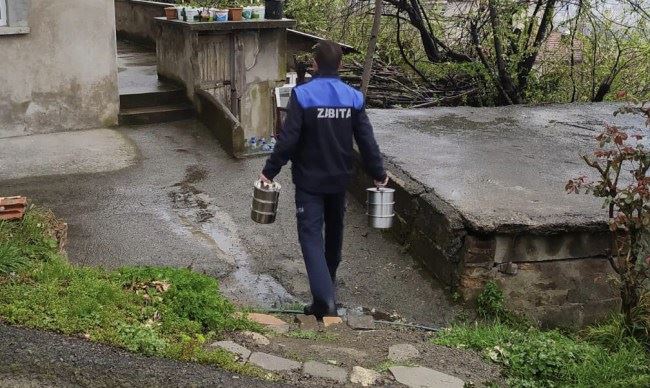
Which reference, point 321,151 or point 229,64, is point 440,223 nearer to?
point 321,151

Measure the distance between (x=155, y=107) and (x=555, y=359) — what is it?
8.08 m

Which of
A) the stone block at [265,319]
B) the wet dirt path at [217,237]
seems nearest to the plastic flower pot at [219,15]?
the wet dirt path at [217,237]

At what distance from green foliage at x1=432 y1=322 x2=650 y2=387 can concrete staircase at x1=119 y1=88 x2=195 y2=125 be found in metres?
6.98

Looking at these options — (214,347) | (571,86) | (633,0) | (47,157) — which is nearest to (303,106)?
(214,347)

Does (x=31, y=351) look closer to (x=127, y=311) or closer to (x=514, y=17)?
(x=127, y=311)

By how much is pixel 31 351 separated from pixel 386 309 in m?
3.02

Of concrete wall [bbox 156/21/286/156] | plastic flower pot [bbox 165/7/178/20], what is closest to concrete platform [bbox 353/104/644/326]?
concrete wall [bbox 156/21/286/156]

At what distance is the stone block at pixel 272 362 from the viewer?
4.05 m

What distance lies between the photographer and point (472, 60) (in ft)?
43.4

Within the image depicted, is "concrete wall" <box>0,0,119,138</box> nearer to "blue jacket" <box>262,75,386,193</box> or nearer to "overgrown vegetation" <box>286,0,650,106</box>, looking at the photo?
"overgrown vegetation" <box>286,0,650,106</box>

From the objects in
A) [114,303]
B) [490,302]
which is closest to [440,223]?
[490,302]

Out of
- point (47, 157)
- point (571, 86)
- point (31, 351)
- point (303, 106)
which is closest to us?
point (31, 351)

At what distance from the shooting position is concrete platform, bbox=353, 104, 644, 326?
580 cm

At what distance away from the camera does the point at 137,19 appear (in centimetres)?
1669
